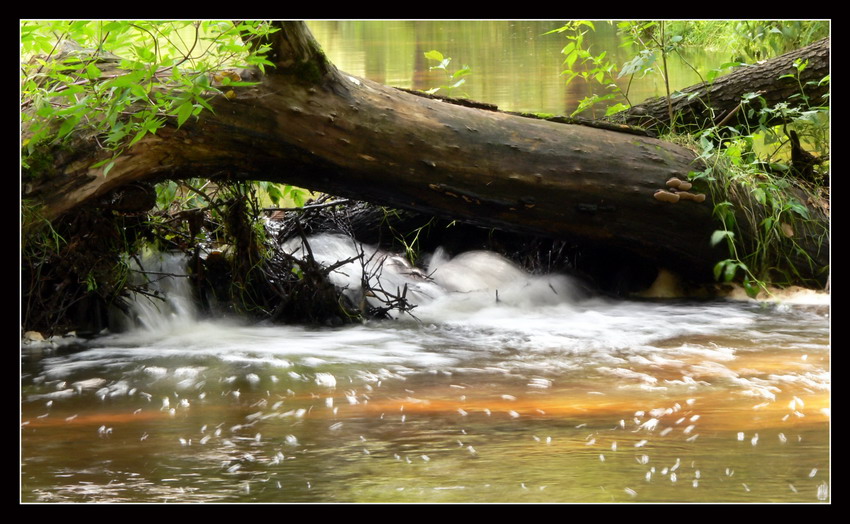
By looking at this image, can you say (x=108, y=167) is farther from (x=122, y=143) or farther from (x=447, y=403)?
(x=447, y=403)

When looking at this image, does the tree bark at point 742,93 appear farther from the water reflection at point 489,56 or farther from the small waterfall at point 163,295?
the small waterfall at point 163,295

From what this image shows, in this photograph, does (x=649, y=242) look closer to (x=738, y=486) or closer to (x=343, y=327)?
(x=343, y=327)

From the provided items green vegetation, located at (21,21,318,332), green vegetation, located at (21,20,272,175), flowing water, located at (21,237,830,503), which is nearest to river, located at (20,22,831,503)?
flowing water, located at (21,237,830,503)

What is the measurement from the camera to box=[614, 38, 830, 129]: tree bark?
4.17 m

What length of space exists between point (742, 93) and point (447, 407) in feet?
8.87

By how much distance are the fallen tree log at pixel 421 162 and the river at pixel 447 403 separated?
0.27 meters

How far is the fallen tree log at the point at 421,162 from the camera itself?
10.1ft

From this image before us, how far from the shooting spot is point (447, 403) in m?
2.43

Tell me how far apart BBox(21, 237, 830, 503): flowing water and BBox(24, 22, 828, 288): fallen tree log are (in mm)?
382

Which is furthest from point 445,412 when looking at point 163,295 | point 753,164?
point 753,164

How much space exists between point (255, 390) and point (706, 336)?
1642 millimetres

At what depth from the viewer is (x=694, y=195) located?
362 centimetres

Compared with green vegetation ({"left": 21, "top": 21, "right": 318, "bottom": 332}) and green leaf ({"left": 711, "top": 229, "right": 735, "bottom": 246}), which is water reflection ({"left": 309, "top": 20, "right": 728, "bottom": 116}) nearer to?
green vegetation ({"left": 21, "top": 21, "right": 318, "bottom": 332})

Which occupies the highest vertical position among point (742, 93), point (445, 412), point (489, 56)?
point (489, 56)
